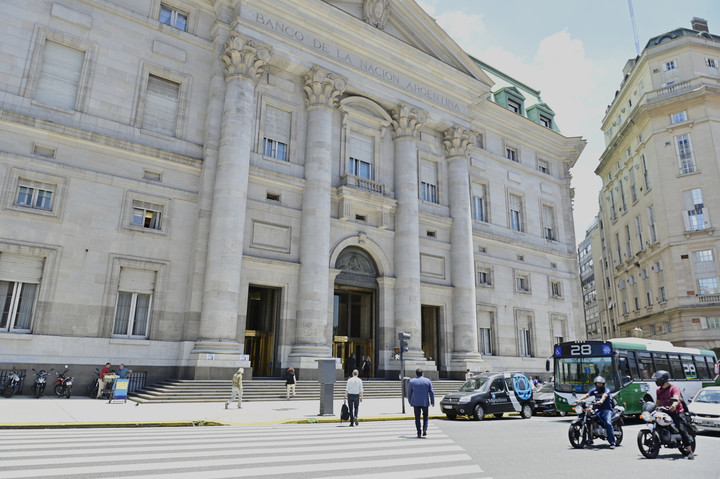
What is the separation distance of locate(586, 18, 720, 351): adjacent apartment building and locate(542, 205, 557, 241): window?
463 inches

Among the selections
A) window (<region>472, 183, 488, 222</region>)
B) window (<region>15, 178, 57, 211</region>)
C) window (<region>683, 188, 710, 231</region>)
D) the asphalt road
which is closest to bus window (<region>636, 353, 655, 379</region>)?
the asphalt road

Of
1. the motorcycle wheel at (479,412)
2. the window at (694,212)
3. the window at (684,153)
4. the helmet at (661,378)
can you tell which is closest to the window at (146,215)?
the motorcycle wheel at (479,412)

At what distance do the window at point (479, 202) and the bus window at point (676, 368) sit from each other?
17348 mm

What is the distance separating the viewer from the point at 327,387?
52.1ft

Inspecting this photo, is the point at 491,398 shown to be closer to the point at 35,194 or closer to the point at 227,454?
the point at 227,454

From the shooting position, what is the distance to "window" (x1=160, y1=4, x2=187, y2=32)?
81.5 feet

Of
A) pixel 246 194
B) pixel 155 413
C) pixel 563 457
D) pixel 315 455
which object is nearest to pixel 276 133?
pixel 246 194

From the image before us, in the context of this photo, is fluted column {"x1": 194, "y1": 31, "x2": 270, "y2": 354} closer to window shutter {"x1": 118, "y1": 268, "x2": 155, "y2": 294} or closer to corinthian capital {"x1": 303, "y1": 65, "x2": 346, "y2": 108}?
window shutter {"x1": 118, "y1": 268, "x2": 155, "y2": 294}

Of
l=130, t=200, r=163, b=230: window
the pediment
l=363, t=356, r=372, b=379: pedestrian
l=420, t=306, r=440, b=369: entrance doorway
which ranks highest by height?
the pediment

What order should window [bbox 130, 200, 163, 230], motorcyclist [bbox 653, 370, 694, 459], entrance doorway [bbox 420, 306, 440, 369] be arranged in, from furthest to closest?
entrance doorway [bbox 420, 306, 440, 369], window [bbox 130, 200, 163, 230], motorcyclist [bbox 653, 370, 694, 459]

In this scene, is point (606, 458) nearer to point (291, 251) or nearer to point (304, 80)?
point (291, 251)

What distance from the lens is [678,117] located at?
169 ft

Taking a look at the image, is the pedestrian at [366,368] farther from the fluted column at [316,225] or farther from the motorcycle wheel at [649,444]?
the motorcycle wheel at [649,444]

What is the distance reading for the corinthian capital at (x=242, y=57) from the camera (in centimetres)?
2430
